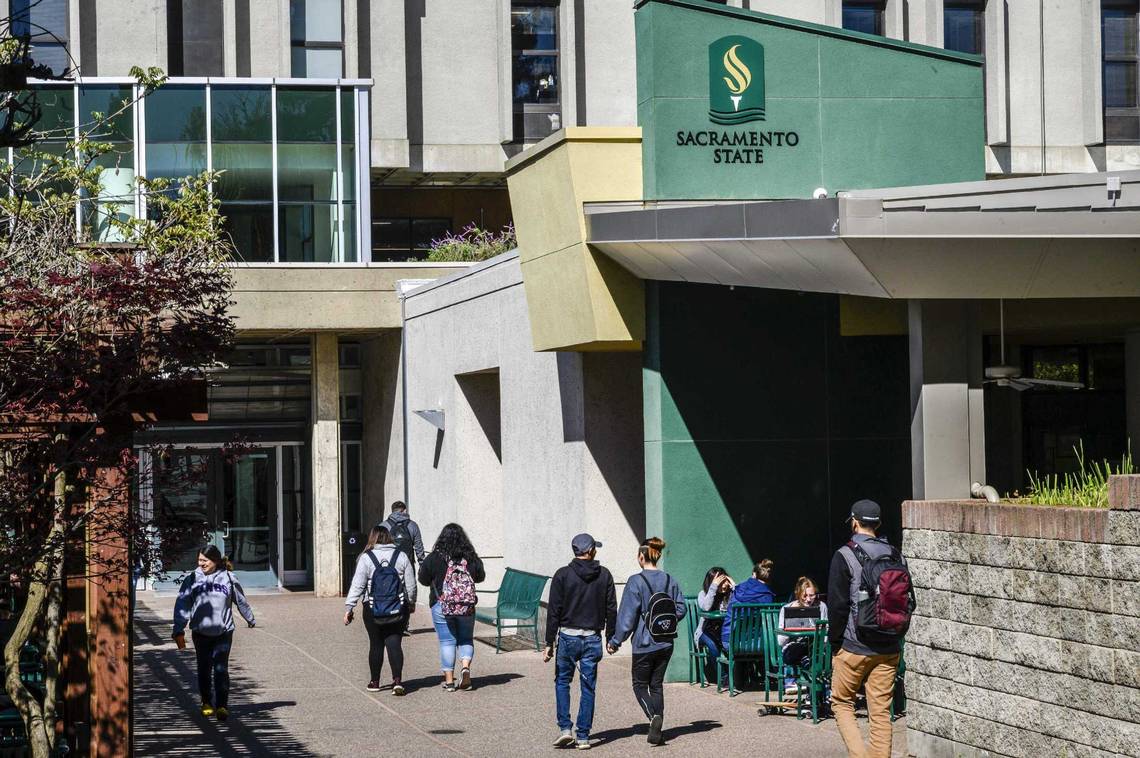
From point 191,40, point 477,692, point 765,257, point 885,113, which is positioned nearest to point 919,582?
point 765,257

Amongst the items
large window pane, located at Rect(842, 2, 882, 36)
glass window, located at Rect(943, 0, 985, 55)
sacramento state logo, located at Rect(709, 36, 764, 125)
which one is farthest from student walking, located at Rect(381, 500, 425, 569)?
glass window, located at Rect(943, 0, 985, 55)

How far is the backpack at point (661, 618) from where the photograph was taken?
1289cm

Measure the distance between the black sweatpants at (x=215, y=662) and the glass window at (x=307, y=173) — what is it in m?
14.8

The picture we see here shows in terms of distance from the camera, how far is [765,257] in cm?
1341

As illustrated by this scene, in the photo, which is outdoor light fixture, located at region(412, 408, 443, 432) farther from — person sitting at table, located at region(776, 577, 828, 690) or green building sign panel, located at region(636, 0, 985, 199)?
person sitting at table, located at region(776, 577, 828, 690)

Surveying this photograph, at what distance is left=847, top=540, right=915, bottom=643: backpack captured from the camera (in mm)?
10492

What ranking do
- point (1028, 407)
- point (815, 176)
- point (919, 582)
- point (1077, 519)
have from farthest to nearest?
point (1028, 407) < point (815, 176) < point (919, 582) < point (1077, 519)

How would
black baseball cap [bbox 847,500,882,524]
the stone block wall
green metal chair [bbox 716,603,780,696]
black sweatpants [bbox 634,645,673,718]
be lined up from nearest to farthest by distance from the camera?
the stone block wall, black baseball cap [bbox 847,500,882,524], black sweatpants [bbox 634,645,673,718], green metal chair [bbox 716,603,780,696]

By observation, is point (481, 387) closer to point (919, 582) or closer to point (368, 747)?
point (368, 747)

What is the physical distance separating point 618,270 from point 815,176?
236 centimetres

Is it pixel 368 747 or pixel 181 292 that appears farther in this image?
pixel 368 747

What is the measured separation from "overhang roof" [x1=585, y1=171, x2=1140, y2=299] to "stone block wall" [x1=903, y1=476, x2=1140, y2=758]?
5.74 feet

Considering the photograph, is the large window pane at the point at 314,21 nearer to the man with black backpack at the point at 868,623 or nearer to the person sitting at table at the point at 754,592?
the person sitting at table at the point at 754,592

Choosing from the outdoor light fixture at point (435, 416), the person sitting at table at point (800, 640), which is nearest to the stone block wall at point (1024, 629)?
the person sitting at table at point (800, 640)
